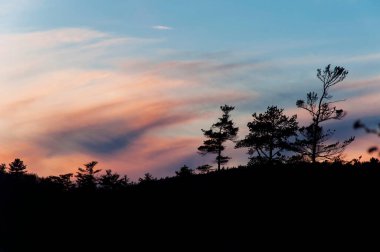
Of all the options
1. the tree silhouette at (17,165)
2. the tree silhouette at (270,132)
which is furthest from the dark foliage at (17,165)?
the tree silhouette at (270,132)

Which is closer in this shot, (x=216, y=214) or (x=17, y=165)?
(x=216, y=214)

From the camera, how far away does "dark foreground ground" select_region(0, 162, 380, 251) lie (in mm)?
14164

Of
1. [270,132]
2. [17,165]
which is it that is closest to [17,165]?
[17,165]

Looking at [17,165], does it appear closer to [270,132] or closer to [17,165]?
[17,165]

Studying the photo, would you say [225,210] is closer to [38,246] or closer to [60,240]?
[60,240]

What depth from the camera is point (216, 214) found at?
17.6 metres

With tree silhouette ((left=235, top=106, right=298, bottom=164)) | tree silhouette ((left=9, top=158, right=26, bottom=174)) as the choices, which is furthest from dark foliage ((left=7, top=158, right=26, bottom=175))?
tree silhouette ((left=235, top=106, right=298, bottom=164))

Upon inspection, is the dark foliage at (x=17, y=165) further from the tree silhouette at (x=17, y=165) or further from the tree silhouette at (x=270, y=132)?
the tree silhouette at (x=270, y=132)

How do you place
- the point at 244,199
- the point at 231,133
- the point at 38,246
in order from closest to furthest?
1. the point at 244,199
2. the point at 38,246
3. the point at 231,133

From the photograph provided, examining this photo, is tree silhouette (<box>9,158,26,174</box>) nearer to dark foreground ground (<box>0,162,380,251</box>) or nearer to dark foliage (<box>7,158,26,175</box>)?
dark foliage (<box>7,158,26,175</box>)

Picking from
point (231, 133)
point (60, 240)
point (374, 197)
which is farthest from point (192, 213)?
point (231, 133)

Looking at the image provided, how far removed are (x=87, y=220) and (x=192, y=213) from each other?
22.4 ft

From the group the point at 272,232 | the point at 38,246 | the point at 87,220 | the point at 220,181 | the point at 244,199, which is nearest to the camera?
the point at 272,232

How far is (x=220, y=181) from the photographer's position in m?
19.8
